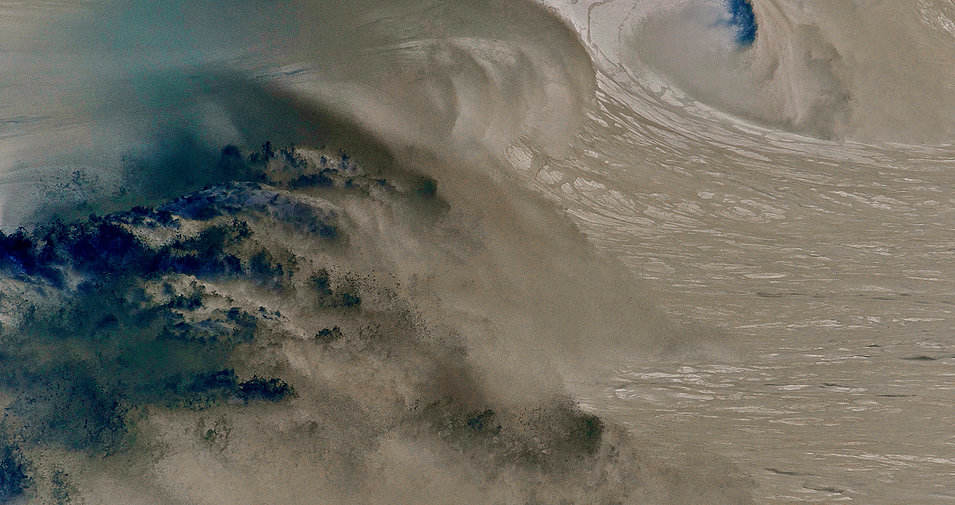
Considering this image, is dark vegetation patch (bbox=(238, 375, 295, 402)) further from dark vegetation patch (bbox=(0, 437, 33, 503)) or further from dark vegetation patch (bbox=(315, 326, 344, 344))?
dark vegetation patch (bbox=(0, 437, 33, 503))

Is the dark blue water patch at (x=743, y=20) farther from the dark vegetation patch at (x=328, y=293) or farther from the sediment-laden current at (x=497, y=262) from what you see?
the dark vegetation patch at (x=328, y=293)

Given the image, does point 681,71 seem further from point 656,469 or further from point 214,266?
point 214,266

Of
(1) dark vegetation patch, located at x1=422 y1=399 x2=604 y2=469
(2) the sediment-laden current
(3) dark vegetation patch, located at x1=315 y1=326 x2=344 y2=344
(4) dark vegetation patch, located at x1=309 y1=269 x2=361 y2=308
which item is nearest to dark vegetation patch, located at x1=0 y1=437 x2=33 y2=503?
(2) the sediment-laden current

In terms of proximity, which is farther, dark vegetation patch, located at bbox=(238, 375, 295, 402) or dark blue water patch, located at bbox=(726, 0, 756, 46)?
dark blue water patch, located at bbox=(726, 0, 756, 46)

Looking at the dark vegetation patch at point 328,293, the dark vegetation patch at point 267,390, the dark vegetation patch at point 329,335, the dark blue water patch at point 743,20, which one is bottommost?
the dark vegetation patch at point 267,390

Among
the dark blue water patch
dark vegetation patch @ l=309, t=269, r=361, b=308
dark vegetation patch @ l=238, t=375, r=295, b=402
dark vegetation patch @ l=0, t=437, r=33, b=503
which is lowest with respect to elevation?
dark vegetation patch @ l=0, t=437, r=33, b=503

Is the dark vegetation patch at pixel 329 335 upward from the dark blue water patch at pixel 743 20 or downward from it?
downward

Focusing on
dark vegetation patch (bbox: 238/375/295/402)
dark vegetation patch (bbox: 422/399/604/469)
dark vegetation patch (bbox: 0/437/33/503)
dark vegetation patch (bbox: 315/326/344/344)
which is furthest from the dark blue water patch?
dark vegetation patch (bbox: 0/437/33/503)

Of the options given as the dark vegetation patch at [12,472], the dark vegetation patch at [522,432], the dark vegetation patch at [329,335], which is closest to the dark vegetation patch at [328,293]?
the dark vegetation patch at [329,335]

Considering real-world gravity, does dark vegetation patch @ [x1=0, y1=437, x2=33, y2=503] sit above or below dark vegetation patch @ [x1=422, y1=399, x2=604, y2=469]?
below

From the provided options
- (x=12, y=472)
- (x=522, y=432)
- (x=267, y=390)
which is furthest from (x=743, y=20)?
(x=12, y=472)

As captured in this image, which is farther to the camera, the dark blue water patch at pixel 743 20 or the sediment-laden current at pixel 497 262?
the dark blue water patch at pixel 743 20
